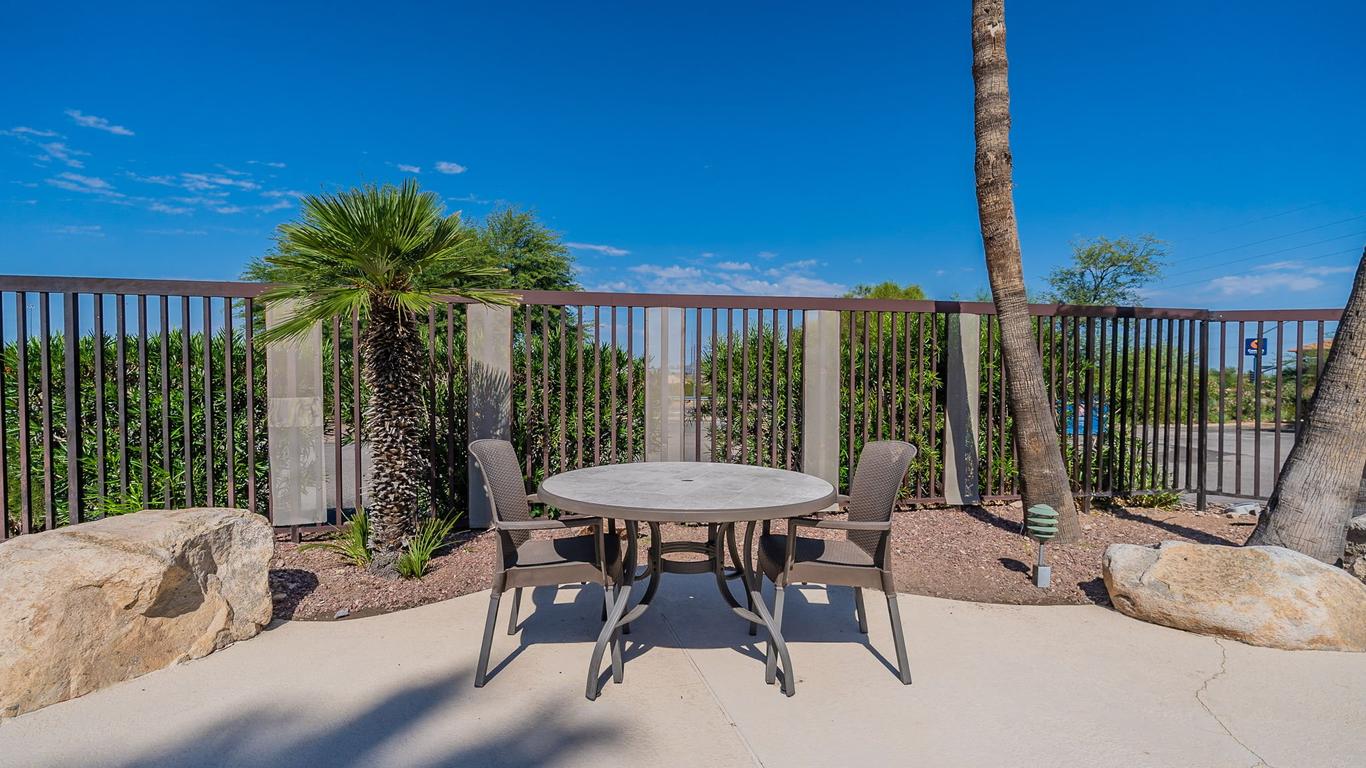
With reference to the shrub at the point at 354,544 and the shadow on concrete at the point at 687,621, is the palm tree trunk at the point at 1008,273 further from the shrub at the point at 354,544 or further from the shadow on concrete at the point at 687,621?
the shrub at the point at 354,544

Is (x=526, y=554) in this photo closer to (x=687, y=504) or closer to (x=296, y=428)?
(x=687, y=504)

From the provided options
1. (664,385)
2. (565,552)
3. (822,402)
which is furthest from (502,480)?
(822,402)

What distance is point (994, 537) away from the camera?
5090mm

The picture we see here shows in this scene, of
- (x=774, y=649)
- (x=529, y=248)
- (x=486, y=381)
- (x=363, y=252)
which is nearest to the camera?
(x=774, y=649)

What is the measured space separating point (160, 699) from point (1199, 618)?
477 cm

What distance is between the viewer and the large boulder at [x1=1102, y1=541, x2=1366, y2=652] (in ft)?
9.80

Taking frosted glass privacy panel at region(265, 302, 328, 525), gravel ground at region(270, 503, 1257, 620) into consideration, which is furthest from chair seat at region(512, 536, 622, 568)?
frosted glass privacy panel at region(265, 302, 328, 525)

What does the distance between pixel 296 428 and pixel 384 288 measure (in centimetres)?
169

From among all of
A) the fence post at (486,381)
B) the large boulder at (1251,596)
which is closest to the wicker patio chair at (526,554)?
the fence post at (486,381)

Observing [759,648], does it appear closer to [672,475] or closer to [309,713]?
[672,475]

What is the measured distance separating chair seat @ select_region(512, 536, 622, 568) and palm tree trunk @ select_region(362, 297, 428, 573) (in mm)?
1363

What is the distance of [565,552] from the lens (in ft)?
9.69

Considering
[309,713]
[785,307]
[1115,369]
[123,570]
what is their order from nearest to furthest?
[309,713] → [123,570] → [785,307] → [1115,369]

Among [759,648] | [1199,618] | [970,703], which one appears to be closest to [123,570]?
[759,648]
